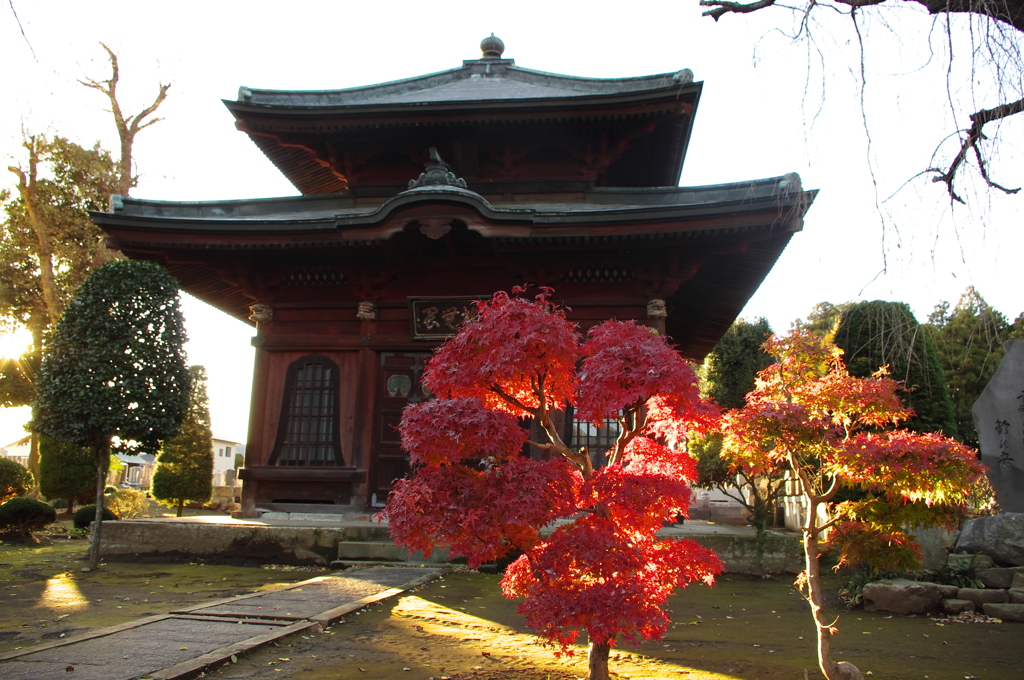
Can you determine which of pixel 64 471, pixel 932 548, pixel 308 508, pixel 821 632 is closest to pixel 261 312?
pixel 308 508

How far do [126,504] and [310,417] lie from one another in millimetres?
10204

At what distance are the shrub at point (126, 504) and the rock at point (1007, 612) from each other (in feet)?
59.1

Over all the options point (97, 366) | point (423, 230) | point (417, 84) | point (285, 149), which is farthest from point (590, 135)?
point (97, 366)

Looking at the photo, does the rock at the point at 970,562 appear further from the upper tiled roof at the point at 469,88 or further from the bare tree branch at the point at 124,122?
the bare tree branch at the point at 124,122

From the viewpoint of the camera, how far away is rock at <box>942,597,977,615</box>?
7.00m

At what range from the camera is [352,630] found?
5.55 meters

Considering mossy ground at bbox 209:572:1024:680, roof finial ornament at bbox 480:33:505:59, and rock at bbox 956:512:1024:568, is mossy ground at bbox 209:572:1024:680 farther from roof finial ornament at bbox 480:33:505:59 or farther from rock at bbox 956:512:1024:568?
roof finial ornament at bbox 480:33:505:59

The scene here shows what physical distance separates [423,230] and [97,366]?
4991 mm

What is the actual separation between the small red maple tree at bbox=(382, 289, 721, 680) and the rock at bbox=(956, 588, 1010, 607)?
4821mm

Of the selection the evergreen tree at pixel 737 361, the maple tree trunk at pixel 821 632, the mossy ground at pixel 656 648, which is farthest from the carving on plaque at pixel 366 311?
the evergreen tree at pixel 737 361

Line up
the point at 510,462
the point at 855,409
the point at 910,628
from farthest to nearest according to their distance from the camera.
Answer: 1. the point at 910,628
2. the point at 855,409
3. the point at 510,462

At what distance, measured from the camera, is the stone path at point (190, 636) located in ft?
13.4

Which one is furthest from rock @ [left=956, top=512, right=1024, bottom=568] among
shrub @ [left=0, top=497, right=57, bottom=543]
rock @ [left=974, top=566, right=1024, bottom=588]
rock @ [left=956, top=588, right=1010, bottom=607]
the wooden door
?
shrub @ [left=0, top=497, right=57, bottom=543]

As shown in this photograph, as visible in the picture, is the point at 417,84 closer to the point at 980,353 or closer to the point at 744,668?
the point at 744,668
